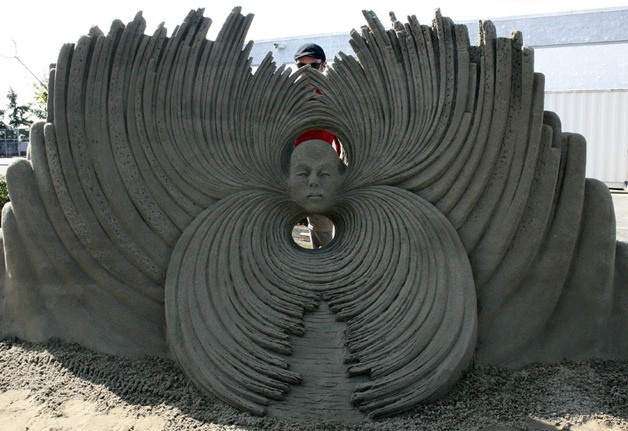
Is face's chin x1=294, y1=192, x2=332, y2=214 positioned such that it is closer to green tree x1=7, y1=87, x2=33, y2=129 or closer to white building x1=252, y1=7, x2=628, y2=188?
white building x1=252, y1=7, x2=628, y2=188

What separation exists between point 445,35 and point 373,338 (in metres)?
1.56

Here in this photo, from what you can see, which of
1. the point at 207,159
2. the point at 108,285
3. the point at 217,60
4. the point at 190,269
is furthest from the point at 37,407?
the point at 217,60

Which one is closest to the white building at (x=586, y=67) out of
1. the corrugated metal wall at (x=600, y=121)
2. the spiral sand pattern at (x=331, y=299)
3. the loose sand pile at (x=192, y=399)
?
the corrugated metal wall at (x=600, y=121)

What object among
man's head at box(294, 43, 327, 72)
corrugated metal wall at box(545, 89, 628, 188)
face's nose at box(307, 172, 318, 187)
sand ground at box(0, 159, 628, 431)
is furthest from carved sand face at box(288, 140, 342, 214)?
corrugated metal wall at box(545, 89, 628, 188)

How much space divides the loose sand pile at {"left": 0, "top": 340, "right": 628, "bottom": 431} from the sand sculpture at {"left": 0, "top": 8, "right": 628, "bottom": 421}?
0.11 metres

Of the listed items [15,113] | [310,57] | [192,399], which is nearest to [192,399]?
[192,399]

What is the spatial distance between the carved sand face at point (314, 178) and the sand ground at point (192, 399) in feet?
3.46

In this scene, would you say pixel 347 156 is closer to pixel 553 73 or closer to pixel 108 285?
pixel 108 285

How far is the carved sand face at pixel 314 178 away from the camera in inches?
124

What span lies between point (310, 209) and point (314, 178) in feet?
0.56

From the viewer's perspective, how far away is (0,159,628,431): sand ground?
2428mm

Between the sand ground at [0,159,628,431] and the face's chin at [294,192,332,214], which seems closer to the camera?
the sand ground at [0,159,628,431]

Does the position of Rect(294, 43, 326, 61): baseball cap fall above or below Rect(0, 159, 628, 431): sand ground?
above

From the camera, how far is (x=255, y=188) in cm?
313
